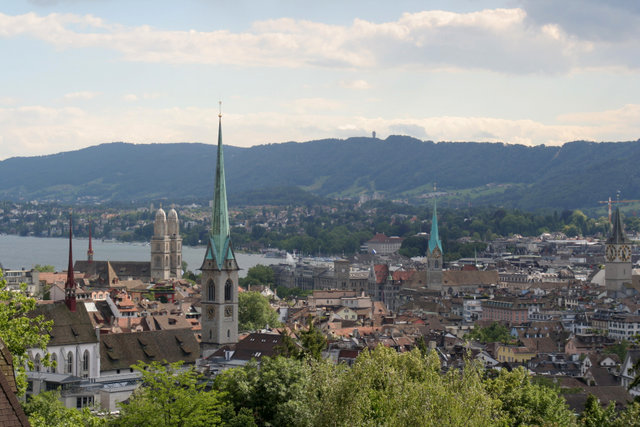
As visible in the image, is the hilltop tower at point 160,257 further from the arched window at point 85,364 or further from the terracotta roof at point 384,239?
the terracotta roof at point 384,239

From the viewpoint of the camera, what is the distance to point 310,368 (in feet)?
86.8

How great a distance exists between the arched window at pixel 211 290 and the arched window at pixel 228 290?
46cm

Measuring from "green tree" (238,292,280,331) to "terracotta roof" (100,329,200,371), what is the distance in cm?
1621

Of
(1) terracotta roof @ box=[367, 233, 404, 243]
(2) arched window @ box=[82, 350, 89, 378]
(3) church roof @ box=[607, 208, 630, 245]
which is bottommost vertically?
(1) terracotta roof @ box=[367, 233, 404, 243]

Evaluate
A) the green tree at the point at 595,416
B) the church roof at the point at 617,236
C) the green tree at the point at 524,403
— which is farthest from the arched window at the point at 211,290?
the church roof at the point at 617,236

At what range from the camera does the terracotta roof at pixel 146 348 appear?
131 feet

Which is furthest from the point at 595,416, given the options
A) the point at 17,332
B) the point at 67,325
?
→ the point at 67,325

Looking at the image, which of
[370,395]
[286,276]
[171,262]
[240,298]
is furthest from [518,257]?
[370,395]

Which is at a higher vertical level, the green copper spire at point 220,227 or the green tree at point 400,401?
the green copper spire at point 220,227

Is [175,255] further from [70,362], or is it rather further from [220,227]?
[70,362]

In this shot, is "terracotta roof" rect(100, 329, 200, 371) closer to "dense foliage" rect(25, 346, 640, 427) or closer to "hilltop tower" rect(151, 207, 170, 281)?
"dense foliage" rect(25, 346, 640, 427)

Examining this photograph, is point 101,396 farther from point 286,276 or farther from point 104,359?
point 286,276

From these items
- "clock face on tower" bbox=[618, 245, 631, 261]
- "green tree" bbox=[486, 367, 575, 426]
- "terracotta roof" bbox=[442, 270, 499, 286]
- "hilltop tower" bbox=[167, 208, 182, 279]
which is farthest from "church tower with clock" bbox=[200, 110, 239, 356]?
"terracotta roof" bbox=[442, 270, 499, 286]

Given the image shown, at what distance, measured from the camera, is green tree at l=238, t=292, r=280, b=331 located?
60.7 metres
